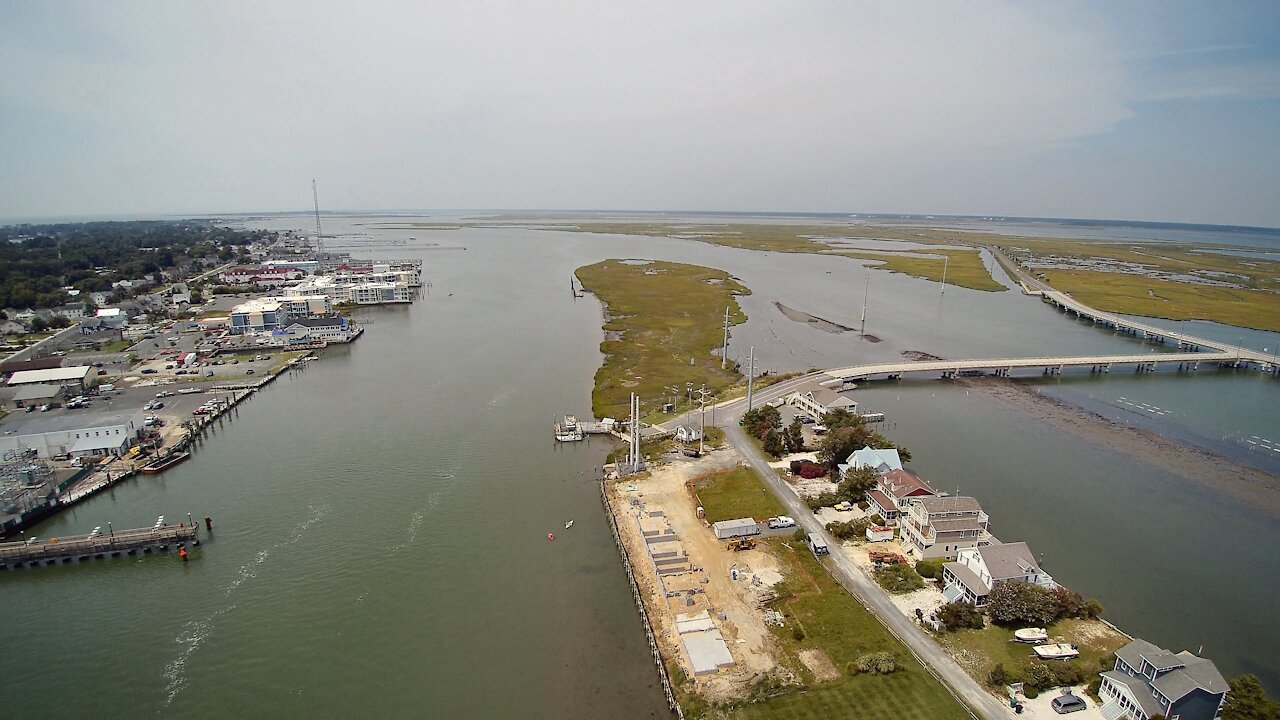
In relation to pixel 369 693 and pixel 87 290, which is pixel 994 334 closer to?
pixel 369 693

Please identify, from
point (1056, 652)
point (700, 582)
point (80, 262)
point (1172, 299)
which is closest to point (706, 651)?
point (700, 582)

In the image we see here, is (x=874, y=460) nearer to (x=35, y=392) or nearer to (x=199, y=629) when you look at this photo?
(x=199, y=629)

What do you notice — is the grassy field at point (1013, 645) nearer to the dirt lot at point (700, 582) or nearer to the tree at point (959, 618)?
the tree at point (959, 618)

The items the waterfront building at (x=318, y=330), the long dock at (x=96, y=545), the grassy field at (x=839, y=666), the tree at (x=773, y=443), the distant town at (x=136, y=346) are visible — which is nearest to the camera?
the grassy field at (x=839, y=666)

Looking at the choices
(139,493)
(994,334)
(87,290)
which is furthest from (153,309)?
(994,334)

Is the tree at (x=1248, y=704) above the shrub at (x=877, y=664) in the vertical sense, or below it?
above

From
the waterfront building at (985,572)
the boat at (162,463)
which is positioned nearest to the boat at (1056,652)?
the waterfront building at (985,572)

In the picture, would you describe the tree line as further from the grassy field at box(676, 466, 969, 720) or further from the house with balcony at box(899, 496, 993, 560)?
the house with balcony at box(899, 496, 993, 560)
